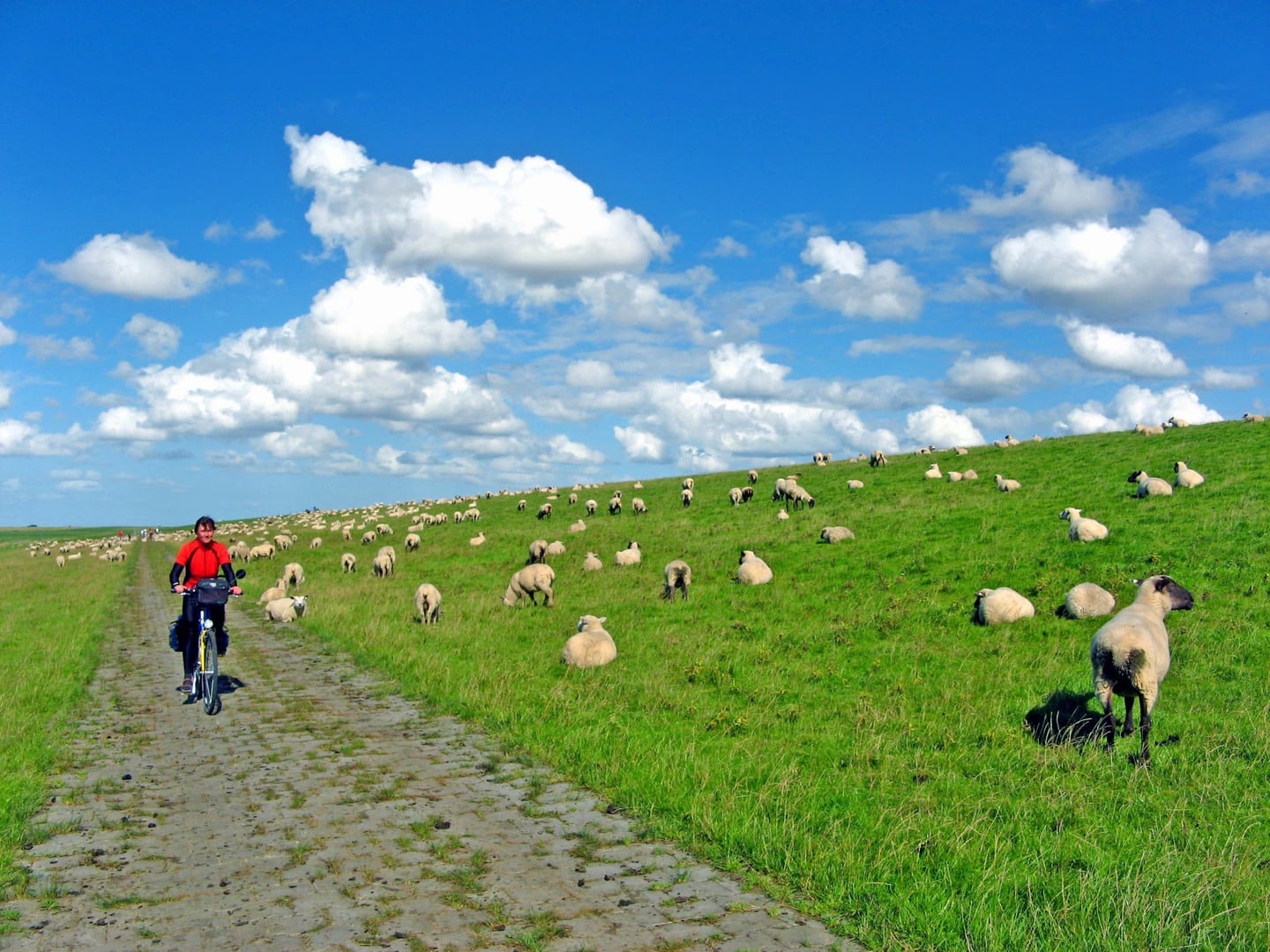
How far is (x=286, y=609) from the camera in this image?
2711 centimetres

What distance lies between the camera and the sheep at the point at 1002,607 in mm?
17016

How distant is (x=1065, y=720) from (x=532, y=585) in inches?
636

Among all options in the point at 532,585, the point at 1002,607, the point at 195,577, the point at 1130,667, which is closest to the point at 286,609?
the point at 532,585

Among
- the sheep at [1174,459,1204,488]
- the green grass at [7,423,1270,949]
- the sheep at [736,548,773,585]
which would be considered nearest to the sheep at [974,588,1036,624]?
the green grass at [7,423,1270,949]

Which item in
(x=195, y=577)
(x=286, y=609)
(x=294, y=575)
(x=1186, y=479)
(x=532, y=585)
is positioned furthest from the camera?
(x=294, y=575)

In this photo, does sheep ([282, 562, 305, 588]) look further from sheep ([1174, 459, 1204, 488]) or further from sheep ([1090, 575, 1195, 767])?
sheep ([1174, 459, 1204, 488])

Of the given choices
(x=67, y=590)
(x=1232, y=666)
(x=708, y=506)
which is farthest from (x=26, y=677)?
(x=708, y=506)

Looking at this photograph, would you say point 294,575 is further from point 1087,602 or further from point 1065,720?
point 1065,720

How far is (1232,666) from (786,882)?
9950 mm

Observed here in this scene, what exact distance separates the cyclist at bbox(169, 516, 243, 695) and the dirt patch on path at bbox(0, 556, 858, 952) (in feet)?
5.98

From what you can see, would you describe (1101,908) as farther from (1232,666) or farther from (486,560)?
(486,560)

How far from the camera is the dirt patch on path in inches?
240

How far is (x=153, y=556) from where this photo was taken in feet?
237

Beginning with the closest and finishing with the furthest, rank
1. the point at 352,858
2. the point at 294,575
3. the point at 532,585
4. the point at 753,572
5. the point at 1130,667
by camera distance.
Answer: the point at 352,858 → the point at 1130,667 → the point at 753,572 → the point at 532,585 → the point at 294,575
